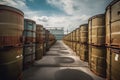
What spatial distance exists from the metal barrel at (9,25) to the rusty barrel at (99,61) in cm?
550

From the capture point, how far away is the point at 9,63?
4160 millimetres

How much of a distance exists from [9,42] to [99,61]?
5.94m

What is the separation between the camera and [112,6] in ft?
15.5

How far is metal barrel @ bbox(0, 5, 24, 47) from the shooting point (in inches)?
153

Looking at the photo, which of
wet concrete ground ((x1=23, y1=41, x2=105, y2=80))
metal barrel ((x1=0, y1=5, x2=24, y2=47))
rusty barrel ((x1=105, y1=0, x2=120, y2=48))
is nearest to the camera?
metal barrel ((x1=0, y1=5, x2=24, y2=47))

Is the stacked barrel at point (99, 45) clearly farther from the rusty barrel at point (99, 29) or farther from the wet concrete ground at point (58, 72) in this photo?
the wet concrete ground at point (58, 72)

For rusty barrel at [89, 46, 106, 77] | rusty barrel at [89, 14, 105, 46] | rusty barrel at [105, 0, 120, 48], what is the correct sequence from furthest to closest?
rusty barrel at [89, 14, 105, 46], rusty barrel at [89, 46, 106, 77], rusty barrel at [105, 0, 120, 48]

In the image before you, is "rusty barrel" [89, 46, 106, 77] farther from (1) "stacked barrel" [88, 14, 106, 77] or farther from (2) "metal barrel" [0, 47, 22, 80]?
(2) "metal barrel" [0, 47, 22, 80]

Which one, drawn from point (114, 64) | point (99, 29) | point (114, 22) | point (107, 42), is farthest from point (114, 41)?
point (99, 29)

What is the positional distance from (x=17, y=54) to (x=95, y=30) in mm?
5625

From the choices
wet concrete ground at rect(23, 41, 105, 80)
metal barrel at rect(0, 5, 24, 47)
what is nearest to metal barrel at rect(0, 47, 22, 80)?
metal barrel at rect(0, 5, 24, 47)

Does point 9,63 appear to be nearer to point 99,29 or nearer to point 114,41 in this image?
point 114,41

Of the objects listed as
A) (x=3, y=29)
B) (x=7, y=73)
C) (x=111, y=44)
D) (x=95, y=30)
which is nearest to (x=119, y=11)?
(x=111, y=44)

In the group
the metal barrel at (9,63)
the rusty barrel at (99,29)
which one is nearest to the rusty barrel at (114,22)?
the rusty barrel at (99,29)
